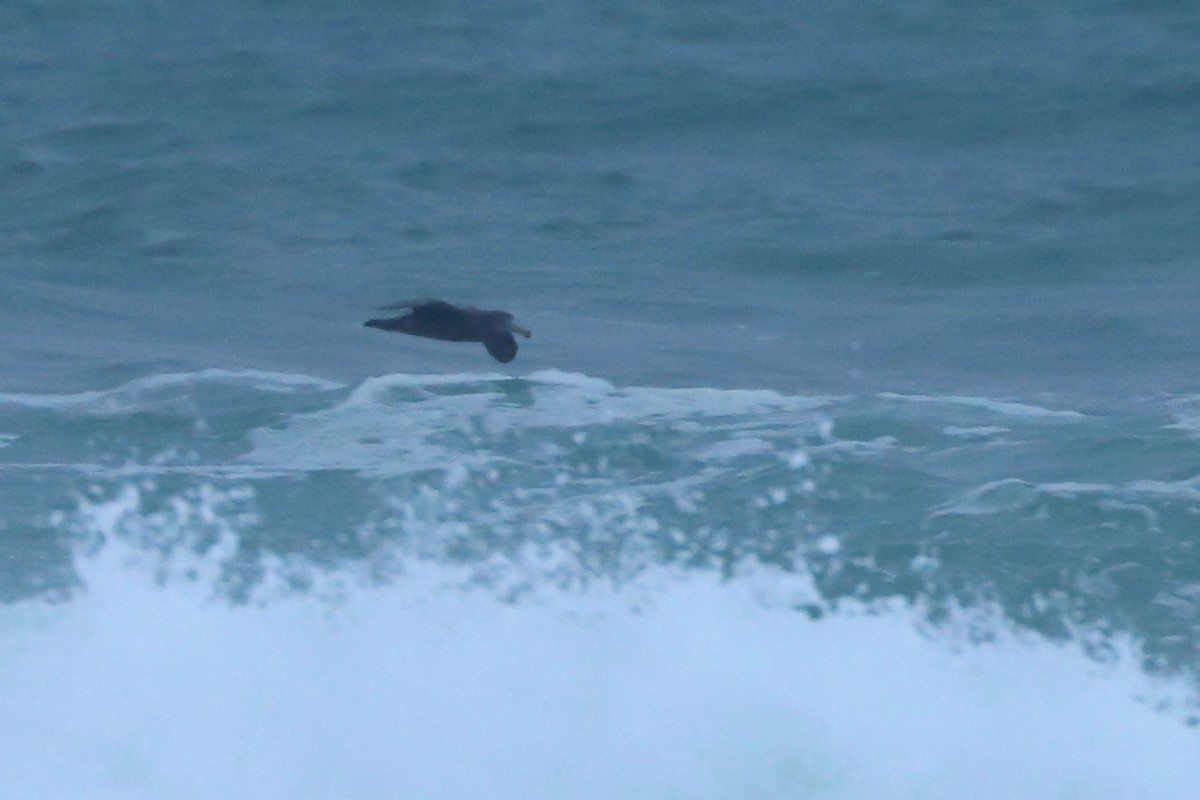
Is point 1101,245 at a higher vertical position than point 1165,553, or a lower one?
higher

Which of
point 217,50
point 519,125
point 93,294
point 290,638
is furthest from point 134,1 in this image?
point 290,638

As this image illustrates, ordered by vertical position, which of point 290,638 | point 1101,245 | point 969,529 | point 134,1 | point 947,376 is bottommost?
point 290,638

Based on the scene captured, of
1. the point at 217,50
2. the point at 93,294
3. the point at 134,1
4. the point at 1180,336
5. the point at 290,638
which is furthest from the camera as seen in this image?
the point at 134,1

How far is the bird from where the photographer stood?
8.79m

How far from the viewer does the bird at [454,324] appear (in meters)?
8.79

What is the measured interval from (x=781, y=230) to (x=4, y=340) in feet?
21.5

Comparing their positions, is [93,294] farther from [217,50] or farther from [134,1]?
[134,1]

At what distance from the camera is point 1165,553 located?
836 centimetres

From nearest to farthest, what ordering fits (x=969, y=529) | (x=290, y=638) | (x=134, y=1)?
(x=290, y=638), (x=969, y=529), (x=134, y=1)

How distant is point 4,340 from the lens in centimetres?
1260

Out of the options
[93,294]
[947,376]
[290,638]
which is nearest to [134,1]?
[93,294]

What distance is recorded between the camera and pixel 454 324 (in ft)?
29.4

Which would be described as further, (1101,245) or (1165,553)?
(1101,245)

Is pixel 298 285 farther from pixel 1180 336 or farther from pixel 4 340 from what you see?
pixel 1180 336
